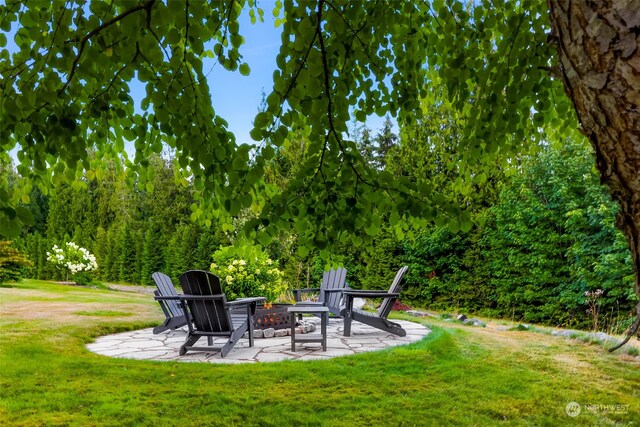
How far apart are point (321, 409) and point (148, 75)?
2.47 metres

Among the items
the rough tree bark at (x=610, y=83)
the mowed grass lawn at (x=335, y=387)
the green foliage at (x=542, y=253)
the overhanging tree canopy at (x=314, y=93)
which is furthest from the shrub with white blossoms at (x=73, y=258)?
the rough tree bark at (x=610, y=83)

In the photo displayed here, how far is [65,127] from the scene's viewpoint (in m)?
1.56

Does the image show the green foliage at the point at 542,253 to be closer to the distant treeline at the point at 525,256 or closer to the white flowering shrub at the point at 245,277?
the distant treeline at the point at 525,256

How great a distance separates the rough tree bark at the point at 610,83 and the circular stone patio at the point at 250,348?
12.7ft

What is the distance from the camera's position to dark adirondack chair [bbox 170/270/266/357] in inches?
177

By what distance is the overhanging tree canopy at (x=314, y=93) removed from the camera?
0.99 meters

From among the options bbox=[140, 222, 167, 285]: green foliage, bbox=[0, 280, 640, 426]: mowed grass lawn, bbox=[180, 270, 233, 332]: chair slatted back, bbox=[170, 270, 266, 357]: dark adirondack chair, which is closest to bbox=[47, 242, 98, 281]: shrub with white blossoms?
bbox=[140, 222, 167, 285]: green foliage

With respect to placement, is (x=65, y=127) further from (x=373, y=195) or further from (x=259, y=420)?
(x=259, y=420)

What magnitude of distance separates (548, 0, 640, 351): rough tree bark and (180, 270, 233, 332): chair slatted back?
3.85 metres

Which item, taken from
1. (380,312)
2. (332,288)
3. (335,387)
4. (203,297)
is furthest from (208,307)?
(332,288)

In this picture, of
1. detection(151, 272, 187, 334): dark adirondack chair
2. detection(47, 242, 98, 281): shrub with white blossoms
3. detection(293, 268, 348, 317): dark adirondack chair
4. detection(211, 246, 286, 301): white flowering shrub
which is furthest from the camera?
detection(47, 242, 98, 281): shrub with white blossoms

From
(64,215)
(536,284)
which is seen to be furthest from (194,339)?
(64,215)

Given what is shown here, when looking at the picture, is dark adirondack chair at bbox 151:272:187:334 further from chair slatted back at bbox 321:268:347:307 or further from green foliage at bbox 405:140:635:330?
green foliage at bbox 405:140:635:330

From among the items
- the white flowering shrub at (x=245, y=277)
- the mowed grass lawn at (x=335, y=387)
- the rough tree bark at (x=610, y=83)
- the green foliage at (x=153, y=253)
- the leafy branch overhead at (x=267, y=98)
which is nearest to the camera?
the rough tree bark at (x=610, y=83)
